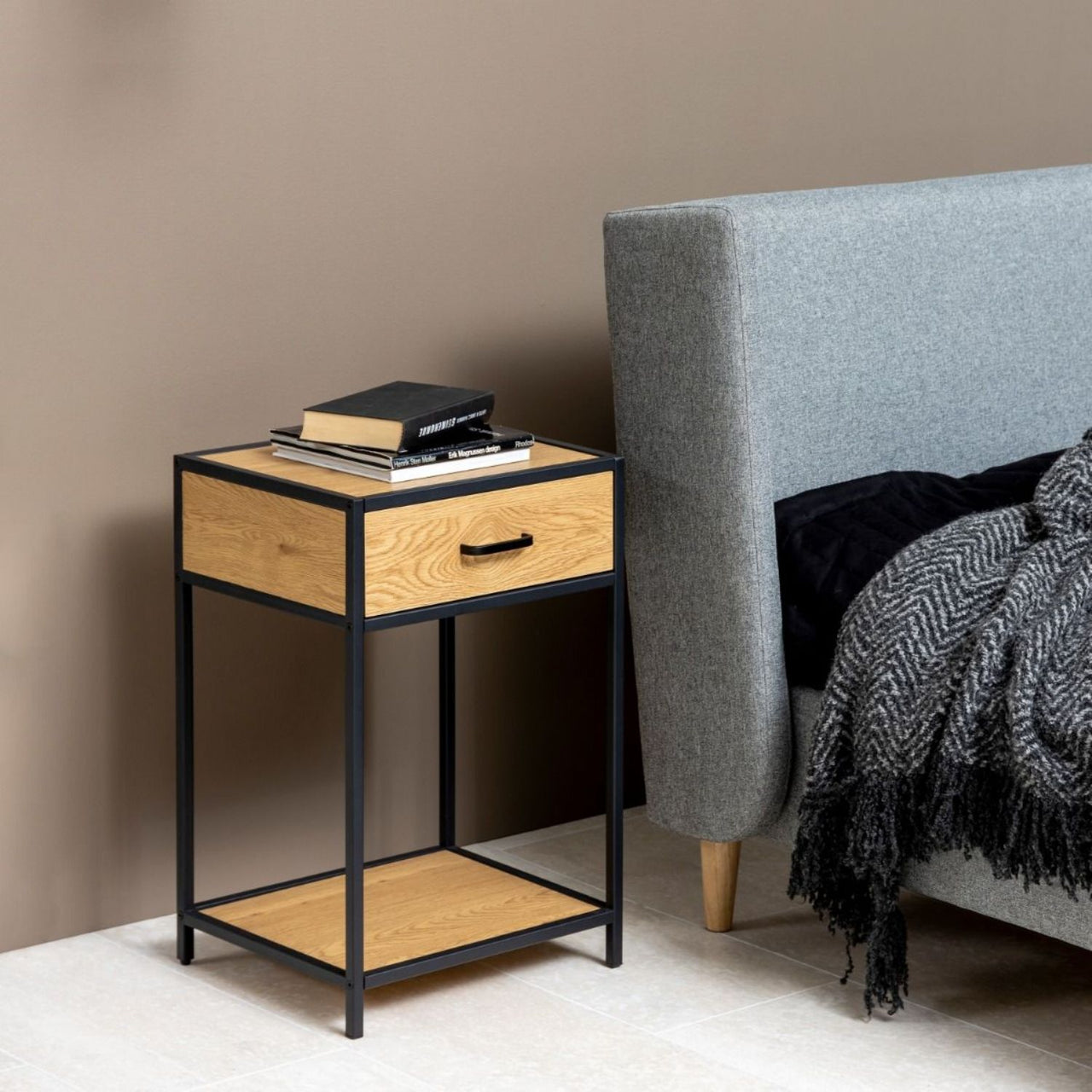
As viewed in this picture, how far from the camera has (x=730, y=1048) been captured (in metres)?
2.17

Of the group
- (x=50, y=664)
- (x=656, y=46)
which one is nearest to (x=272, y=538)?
(x=50, y=664)

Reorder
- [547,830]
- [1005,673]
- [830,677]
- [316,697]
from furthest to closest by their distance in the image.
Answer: [547,830], [316,697], [830,677], [1005,673]

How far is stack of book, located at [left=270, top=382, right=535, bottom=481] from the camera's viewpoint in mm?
2160

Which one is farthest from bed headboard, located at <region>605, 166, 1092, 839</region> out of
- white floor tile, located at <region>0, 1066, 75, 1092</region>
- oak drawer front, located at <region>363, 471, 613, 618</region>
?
white floor tile, located at <region>0, 1066, 75, 1092</region>

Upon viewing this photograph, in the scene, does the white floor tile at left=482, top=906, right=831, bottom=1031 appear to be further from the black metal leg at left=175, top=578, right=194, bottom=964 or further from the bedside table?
the black metal leg at left=175, top=578, right=194, bottom=964

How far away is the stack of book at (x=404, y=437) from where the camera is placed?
216 cm

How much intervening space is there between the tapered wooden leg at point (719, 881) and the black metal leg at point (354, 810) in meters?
0.49

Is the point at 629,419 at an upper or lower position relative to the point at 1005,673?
upper

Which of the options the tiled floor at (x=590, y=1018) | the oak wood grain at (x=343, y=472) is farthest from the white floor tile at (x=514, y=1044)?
the oak wood grain at (x=343, y=472)

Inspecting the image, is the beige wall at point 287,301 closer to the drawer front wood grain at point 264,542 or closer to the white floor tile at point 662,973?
the drawer front wood grain at point 264,542

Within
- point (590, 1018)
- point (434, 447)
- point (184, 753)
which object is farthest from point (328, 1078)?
point (434, 447)

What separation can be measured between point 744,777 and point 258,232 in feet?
2.91

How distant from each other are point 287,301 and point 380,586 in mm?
568

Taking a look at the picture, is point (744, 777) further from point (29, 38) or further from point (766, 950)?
point (29, 38)
